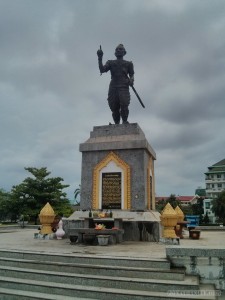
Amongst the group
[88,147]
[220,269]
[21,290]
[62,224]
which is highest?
[88,147]

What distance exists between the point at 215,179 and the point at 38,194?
47934mm

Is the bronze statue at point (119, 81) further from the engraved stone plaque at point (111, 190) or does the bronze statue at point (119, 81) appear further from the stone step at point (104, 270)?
the stone step at point (104, 270)

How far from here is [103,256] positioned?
21.3 feet

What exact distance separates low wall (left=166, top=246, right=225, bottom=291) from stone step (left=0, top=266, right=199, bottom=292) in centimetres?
22

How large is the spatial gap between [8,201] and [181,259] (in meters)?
22.8

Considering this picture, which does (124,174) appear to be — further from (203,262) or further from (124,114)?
(203,262)

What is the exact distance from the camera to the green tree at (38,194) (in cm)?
2603

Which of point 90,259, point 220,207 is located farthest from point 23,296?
point 220,207

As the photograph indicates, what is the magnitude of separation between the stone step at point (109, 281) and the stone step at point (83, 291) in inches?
4.3

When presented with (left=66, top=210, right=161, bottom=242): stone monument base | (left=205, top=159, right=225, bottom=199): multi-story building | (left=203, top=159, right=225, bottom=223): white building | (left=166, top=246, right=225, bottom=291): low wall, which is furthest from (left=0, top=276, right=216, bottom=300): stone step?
(left=205, top=159, right=225, bottom=199): multi-story building

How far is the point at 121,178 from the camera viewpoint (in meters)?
11.2

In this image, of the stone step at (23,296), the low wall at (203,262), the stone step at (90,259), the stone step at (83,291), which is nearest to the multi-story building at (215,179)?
the low wall at (203,262)

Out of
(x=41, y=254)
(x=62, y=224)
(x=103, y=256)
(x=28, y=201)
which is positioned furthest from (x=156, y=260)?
(x=28, y=201)

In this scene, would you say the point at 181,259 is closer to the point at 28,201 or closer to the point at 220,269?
the point at 220,269
